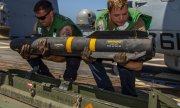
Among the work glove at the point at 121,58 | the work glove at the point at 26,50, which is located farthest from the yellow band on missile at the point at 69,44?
the work glove at the point at 121,58

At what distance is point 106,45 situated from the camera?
17.7 feet

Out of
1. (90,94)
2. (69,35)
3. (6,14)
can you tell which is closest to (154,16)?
(69,35)

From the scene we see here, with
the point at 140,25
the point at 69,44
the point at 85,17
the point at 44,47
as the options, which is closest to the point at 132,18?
the point at 140,25

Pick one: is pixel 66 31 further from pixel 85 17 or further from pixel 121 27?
pixel 85 17

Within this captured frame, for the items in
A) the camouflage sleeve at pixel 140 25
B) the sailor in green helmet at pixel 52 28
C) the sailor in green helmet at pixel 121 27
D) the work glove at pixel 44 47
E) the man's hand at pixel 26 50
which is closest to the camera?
the sailor in green helmet at pixel 121 27

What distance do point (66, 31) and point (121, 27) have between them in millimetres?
1232

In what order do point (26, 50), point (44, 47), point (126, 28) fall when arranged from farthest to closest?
point (26, 50), point (44, 47), point (126, 28)

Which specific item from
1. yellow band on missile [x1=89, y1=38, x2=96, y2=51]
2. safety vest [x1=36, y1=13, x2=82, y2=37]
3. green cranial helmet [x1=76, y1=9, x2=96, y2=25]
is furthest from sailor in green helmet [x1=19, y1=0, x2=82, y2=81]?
green cranial helmet [x1=76, y1=9, x2=96, y2=25]

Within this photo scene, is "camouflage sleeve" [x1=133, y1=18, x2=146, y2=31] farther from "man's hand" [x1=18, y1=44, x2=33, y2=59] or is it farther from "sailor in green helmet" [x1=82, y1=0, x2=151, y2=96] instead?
"man's hand" [x1=18, y1=44, x2=33, y2=59]

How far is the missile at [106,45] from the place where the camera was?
5.07 m

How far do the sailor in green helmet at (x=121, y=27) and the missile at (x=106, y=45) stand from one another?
0.12m

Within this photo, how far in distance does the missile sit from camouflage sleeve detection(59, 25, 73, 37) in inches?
14.2

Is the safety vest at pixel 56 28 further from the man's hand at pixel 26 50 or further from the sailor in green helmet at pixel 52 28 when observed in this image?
the man's hand at pixel 26 50

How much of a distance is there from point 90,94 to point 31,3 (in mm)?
37529
